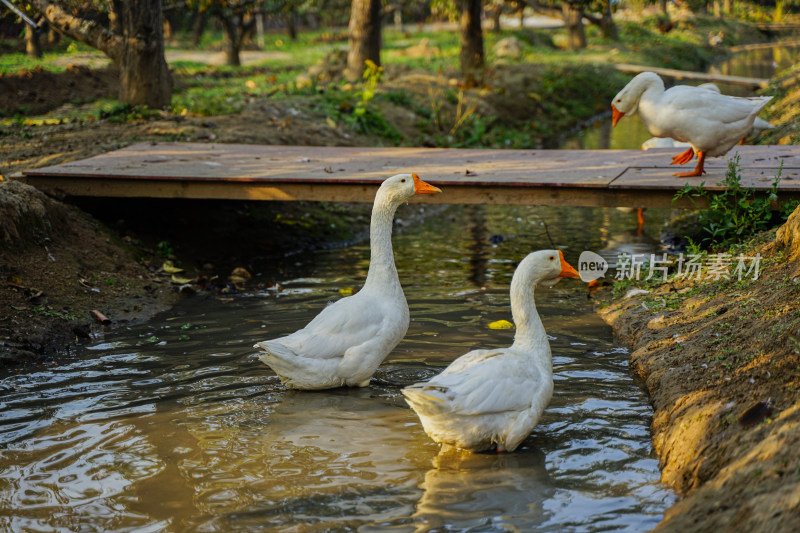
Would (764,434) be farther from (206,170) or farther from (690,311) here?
(206,170)

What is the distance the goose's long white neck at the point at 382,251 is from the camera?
648cm

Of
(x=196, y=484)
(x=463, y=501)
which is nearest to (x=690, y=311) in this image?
(x=463, y=501)

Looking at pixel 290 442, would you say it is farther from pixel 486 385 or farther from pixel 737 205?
pixel 737 205

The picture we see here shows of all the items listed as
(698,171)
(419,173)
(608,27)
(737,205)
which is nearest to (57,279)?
(419,173)

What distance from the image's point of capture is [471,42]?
65.0 feet

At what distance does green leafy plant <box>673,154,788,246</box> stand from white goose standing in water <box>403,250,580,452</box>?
11.8 ft

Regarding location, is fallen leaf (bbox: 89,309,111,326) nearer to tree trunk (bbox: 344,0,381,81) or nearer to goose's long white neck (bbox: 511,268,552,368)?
goose's long white neck (bbox: 511,268,552,368)

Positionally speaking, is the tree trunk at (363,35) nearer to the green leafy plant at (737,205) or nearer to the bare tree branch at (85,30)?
the bare tree branch at (85,30)

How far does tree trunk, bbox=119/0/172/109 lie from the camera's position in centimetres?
1376

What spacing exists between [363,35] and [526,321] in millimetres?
13747

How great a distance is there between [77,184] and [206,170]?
1471 mm

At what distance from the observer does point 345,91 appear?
16484mm

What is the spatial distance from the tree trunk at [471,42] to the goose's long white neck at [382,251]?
13515 millimetres

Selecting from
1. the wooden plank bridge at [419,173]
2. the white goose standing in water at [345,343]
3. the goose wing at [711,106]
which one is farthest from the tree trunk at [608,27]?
the white goose standing in water at [345,343]
